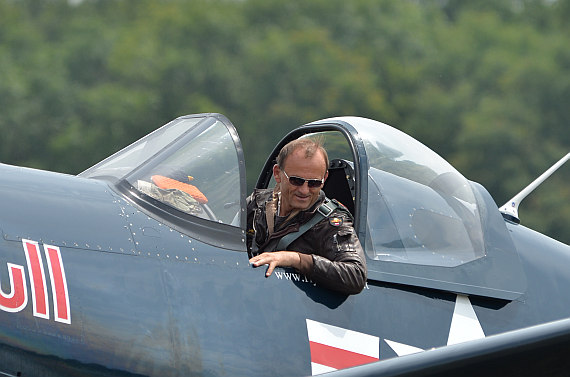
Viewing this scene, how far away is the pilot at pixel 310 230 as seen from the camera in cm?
420

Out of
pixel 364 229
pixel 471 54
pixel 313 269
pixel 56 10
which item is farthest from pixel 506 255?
pixel 56 10

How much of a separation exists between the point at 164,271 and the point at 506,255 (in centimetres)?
207

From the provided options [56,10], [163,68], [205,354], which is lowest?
[205,354]

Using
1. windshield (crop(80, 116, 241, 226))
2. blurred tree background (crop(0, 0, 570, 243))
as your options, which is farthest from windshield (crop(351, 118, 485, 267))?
blurred tree background (crop(0, 0, 570, 243))

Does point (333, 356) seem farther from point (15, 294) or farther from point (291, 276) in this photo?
point (15, 294)

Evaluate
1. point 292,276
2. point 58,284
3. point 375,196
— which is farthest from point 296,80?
point 58,284

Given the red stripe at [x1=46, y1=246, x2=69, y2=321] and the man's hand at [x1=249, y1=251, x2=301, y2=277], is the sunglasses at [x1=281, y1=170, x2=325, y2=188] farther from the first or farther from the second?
the red stripe at [x1=46, y1=246, x2=69, y2=321]

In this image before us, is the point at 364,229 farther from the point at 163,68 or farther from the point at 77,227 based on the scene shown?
the point at 163,68

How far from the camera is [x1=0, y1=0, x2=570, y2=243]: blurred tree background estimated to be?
35594 millimetres

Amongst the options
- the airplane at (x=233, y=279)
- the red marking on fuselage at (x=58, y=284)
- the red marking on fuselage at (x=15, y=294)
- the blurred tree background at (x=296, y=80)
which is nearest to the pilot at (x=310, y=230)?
the airplane at (x=233, y=279)

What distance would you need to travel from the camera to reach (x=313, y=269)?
4180mm

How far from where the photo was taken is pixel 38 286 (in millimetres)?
3602

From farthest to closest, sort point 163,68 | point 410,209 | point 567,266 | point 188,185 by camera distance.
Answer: point 163,68
point 567,266
point 410,209
point 188,185

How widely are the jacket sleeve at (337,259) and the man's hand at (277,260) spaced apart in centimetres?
4
